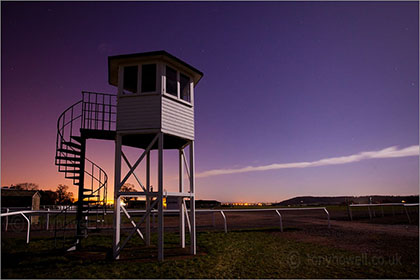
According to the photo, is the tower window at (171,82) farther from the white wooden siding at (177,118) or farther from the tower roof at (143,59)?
the white wooden siding at (177,118)

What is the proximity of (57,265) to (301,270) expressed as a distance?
6575 mm

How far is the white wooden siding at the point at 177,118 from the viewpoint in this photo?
9.48 m

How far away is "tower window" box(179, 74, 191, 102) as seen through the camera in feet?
35.1

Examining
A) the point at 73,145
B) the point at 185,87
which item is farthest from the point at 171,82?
the point at 73,145

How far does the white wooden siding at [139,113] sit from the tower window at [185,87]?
154 centimetres

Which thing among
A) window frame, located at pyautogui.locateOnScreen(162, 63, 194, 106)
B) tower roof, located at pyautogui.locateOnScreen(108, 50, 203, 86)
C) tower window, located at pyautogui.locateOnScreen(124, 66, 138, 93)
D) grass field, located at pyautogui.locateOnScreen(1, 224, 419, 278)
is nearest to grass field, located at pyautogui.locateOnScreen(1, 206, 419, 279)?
grass field, located at pyautogui.locateOnScreen(1, 224, 419, 278)

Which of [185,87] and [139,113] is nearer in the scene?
[139,113]

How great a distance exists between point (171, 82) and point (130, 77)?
1641 mm

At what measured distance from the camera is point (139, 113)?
31.2ft

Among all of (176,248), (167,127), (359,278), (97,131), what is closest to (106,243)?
(176,248)

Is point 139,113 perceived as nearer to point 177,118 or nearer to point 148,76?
point 177,118

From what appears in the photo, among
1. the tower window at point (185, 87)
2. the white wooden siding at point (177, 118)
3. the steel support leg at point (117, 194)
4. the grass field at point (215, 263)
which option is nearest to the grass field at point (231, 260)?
the grass field at point (215, 263)

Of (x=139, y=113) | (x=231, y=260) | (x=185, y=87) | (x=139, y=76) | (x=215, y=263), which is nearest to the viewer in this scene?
(x=215, y=263)

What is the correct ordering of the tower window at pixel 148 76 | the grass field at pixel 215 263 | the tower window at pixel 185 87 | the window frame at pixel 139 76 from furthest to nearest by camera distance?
the tower window at pixel 185 87
the tower window at pixel 148 76
the window frame at pixel 139 76
the grass field at pixel 215 263
